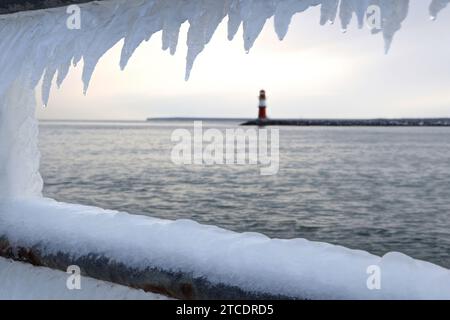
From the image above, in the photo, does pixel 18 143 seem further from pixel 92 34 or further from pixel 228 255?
pixel 228 255

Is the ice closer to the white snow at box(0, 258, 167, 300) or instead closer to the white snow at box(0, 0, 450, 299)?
the white snow at box(0, 0, 450, 299)

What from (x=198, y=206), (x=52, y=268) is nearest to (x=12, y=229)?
(x=52, y=268)

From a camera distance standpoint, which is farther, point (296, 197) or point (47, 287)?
point (296, 197)

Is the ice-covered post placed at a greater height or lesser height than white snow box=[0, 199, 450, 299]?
greater

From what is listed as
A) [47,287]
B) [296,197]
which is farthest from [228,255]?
[296,197]

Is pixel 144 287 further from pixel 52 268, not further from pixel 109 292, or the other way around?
pixel 52 268

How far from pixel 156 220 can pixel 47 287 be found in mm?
795

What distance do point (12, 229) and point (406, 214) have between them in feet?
60.7

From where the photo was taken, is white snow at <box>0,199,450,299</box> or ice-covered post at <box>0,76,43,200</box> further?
ice-covered post at <box>0,76,43,200</box>

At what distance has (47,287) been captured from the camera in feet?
11.2

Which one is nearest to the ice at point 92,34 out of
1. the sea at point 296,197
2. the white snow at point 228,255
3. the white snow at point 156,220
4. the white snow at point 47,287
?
the white snow at point 156,220

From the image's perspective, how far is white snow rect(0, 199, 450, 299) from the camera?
8.27ft

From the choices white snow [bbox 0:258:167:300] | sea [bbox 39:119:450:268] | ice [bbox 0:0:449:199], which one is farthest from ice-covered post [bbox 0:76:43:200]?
sea [bbox 39:119:450:268]
